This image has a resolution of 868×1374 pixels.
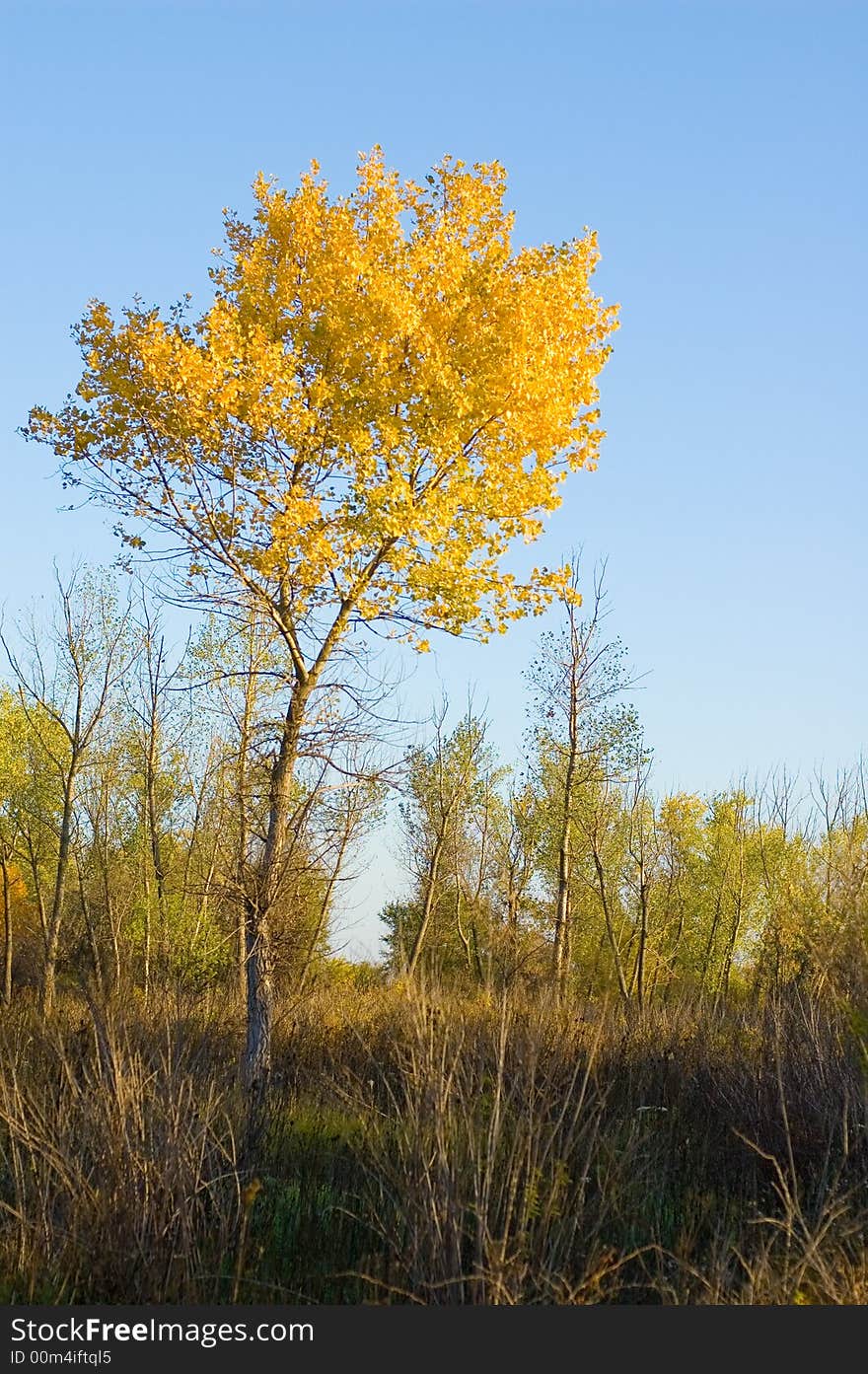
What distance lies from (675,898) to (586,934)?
3768 mm

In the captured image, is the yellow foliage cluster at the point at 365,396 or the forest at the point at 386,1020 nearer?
the forest at the point at 386,1020

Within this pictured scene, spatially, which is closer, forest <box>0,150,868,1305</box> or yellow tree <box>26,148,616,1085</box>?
forest <box>0,150,868,1305</box>

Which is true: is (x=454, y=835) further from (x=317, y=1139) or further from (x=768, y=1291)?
(x=768, y=1291)

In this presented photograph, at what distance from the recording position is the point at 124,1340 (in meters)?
5.15

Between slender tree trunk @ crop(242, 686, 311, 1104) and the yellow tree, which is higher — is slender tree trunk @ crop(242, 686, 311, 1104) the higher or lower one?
the lower one

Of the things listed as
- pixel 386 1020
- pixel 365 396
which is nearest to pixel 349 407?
pixel 365 396

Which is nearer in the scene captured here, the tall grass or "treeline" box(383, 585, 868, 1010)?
the tall grass

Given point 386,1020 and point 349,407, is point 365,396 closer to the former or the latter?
point 349,407

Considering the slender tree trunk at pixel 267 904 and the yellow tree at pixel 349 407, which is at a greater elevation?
the yellow tree at pixel 349 407

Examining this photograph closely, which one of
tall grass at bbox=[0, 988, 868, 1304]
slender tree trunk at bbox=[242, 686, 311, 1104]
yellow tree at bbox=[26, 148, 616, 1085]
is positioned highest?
yellow tree at bbox=[26, 148, 616, 1085]

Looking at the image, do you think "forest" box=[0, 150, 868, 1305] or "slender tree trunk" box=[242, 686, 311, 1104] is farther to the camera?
"slender tree trunk" box=[242, 686, 311, 1104]

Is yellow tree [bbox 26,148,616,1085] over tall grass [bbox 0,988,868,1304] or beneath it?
over

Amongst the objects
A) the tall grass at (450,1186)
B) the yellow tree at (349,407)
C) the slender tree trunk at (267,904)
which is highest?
the yellow tree at (349,407)

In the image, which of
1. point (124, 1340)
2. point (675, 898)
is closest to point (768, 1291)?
point (124, 1340)
